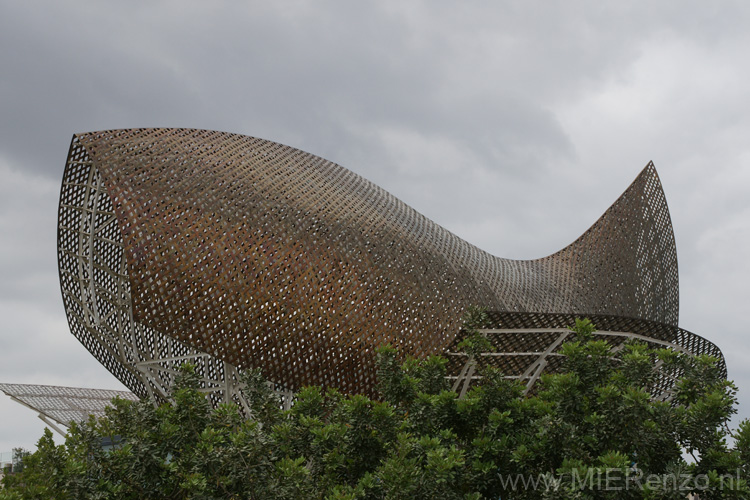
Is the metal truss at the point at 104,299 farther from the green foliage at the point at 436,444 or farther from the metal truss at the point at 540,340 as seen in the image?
the green foliage at the point at 436,444

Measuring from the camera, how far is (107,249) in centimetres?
2348

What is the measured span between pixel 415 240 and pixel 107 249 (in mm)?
10117

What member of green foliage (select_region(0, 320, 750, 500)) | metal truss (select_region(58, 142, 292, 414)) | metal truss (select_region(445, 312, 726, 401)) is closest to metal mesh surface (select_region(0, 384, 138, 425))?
metal truss (select_region(58, 142, 292, 414))

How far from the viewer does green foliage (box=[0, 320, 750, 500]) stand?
9008mm

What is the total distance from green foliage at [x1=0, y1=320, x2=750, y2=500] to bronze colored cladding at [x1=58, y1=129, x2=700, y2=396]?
6232 millimetres

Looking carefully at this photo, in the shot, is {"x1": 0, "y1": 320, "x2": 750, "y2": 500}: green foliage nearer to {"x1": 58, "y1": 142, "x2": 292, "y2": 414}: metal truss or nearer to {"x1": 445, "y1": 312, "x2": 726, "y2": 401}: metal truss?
{"x1": 445, "y1": 312, "x2": 726, "y2": 401}: metal truss

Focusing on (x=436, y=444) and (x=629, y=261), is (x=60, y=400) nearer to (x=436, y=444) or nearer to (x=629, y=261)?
(x=629, y=261)

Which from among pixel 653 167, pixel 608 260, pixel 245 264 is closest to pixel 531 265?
pixel 608 260

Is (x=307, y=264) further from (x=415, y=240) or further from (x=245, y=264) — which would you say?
(x=415, y=240)

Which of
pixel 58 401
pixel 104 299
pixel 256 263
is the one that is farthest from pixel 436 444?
pixel 58 401

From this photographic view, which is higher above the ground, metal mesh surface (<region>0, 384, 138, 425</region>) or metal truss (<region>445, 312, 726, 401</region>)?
metal truss (<region>445, 312, 726, 401</region>)

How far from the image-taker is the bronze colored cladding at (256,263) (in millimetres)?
17297

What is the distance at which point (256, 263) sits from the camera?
18.0 metres

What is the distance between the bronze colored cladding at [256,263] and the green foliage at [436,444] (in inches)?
245
